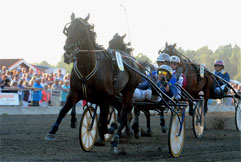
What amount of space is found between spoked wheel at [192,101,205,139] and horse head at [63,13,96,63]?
3.57 meters

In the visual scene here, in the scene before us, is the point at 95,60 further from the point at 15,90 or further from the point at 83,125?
the point at 15,90

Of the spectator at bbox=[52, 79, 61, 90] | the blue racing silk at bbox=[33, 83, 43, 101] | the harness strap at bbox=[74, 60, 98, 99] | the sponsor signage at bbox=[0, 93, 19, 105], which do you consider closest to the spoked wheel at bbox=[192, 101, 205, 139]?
the harness strap at bbox=[74, 60, 98, 99]

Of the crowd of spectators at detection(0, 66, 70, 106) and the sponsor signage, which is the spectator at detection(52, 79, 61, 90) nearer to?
the crowd of spectators at detection(0, 66, 70, 106)

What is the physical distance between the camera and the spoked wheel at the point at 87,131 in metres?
6.82

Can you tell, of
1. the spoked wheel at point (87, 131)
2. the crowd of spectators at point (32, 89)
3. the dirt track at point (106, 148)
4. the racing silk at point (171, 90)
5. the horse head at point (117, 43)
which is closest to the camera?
the dirt track at point (106, 148)

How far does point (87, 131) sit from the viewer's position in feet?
23.3

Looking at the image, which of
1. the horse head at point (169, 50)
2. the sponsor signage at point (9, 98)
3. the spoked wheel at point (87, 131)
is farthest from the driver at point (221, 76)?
the sponsor signage at point (9, 98)

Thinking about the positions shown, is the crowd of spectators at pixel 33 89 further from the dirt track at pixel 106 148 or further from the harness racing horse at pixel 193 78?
the harness racing horse at pixel 193 78

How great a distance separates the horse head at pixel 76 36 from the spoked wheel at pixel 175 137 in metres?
1.77

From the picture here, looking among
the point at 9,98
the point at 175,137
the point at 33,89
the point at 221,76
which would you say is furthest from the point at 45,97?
the point at 175,137

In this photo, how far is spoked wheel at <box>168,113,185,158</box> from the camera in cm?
654

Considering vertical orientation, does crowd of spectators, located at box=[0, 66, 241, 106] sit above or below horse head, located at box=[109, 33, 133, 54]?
below

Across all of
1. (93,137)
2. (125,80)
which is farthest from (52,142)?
(125,80)

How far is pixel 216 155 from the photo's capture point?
6793 mm
